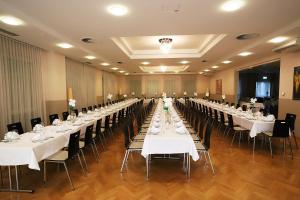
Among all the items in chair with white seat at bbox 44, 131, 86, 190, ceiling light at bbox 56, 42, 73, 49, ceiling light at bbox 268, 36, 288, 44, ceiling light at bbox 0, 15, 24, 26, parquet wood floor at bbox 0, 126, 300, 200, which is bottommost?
parquet wood floor at bbox 0, 126, 300, 200

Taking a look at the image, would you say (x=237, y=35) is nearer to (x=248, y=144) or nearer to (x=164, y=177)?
(x=248, y=144)

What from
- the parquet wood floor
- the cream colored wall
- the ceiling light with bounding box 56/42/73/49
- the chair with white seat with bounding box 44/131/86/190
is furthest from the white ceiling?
the cream colored wall

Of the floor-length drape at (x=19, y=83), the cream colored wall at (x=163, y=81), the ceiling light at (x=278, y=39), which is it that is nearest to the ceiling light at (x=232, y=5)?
the ceiling light at (x=278, y=39)

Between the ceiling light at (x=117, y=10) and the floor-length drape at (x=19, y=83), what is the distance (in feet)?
11.0

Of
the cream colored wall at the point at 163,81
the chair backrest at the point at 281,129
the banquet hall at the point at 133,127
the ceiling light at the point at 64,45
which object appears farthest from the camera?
the cream colored wall at the point at 163,81

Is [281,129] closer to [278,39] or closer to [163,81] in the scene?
[278,39]

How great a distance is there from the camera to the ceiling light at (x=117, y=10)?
10.1ft

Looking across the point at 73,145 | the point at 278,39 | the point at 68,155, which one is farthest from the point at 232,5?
the point at 68,155

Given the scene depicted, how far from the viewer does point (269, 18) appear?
3625mm

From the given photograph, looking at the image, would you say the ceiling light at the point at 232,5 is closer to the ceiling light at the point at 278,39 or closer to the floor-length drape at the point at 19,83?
the ceiling light at the point at 278,39

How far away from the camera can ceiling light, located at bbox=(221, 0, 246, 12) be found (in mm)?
2957

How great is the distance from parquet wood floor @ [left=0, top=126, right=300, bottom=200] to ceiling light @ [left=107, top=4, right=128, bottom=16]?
3.01 meters

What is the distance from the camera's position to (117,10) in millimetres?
3209

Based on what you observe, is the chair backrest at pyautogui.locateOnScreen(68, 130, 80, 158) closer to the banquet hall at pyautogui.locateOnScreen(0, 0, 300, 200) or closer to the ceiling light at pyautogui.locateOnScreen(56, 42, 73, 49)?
the banquet hall at pyautogui.locateOnScreen(0, 0, 300, 200)
